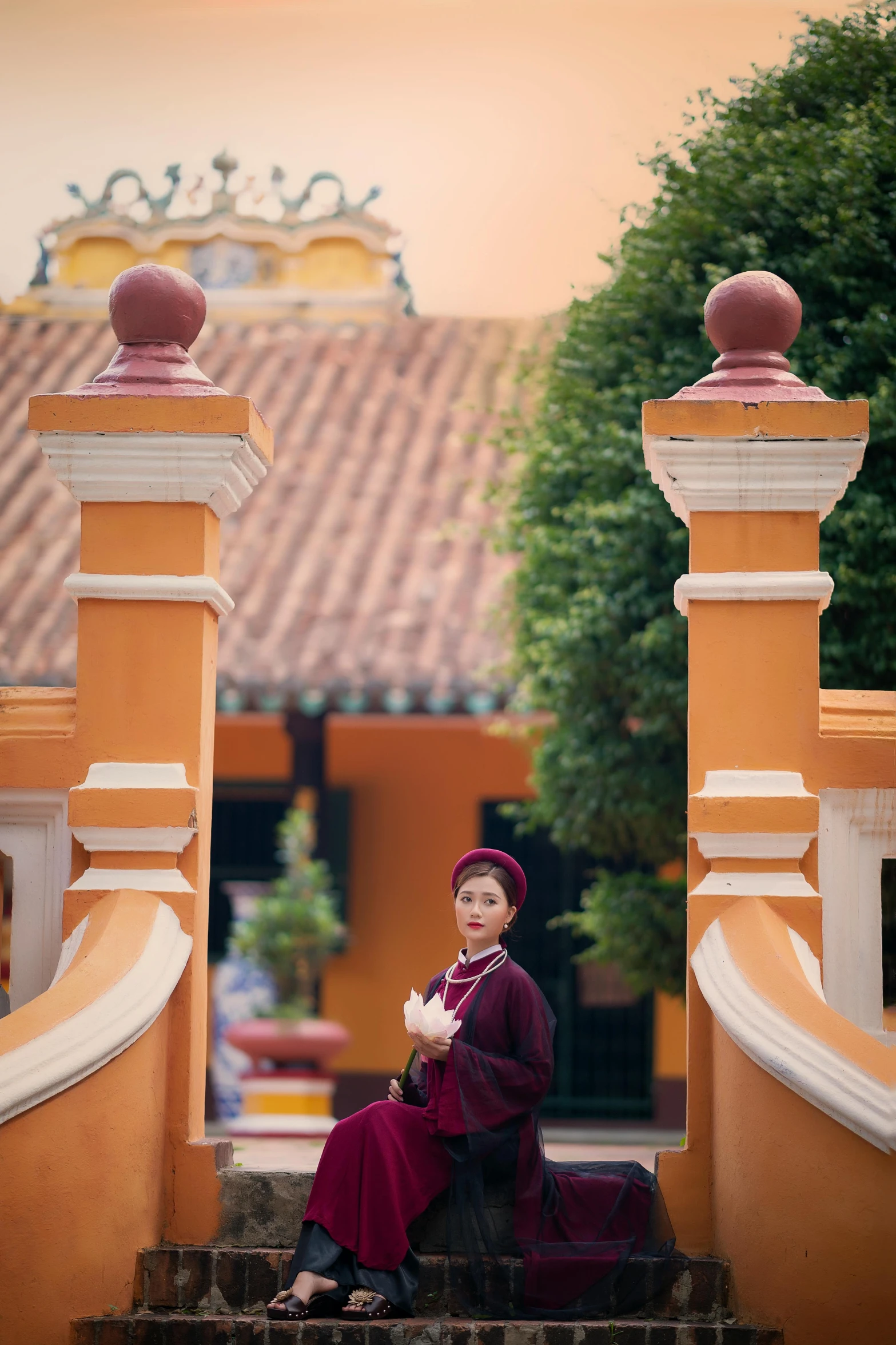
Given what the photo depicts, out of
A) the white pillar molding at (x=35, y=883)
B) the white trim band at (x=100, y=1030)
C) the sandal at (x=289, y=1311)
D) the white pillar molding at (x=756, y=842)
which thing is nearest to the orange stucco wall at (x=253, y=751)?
the white pillar molding at (x=35, y=883)

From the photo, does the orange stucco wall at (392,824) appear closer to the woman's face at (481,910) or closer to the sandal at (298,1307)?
the woman's face at (481,910)

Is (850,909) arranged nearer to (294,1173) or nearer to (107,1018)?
(294,1173)

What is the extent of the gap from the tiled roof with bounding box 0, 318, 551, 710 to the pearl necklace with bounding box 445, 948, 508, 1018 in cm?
403

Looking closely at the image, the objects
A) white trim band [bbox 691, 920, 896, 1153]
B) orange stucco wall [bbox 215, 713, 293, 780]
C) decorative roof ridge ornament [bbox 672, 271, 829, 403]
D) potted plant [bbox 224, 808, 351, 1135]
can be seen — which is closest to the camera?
white trim band [bbox 691, 920, 896, 1153]

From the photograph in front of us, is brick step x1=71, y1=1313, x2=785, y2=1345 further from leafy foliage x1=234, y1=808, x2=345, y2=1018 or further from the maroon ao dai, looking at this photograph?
leafy foliage x1=234, y1=808, x2=345, y2=1018

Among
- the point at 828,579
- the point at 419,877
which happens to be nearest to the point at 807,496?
the point at 828,579

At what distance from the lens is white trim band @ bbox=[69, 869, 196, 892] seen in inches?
164

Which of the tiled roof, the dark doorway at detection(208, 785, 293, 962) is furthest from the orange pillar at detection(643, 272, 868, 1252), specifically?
the dark doorway at detection(208, 785, 293, 962)

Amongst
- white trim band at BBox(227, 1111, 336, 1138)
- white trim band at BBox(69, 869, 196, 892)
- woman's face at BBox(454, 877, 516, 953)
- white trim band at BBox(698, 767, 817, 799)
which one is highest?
white trim band at BBox(698, 767, 817, 799)

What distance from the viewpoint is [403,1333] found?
3580mm

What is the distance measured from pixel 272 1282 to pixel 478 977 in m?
0.88

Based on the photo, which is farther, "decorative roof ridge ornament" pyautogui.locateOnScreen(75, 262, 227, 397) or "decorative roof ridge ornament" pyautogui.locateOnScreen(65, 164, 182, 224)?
"decorative roof ridge ornament" pyautogui.locateOnScreen(65, 164, 182, 224)

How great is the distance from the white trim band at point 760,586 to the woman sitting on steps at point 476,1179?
2.82 feet

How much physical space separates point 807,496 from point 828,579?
224 mm
